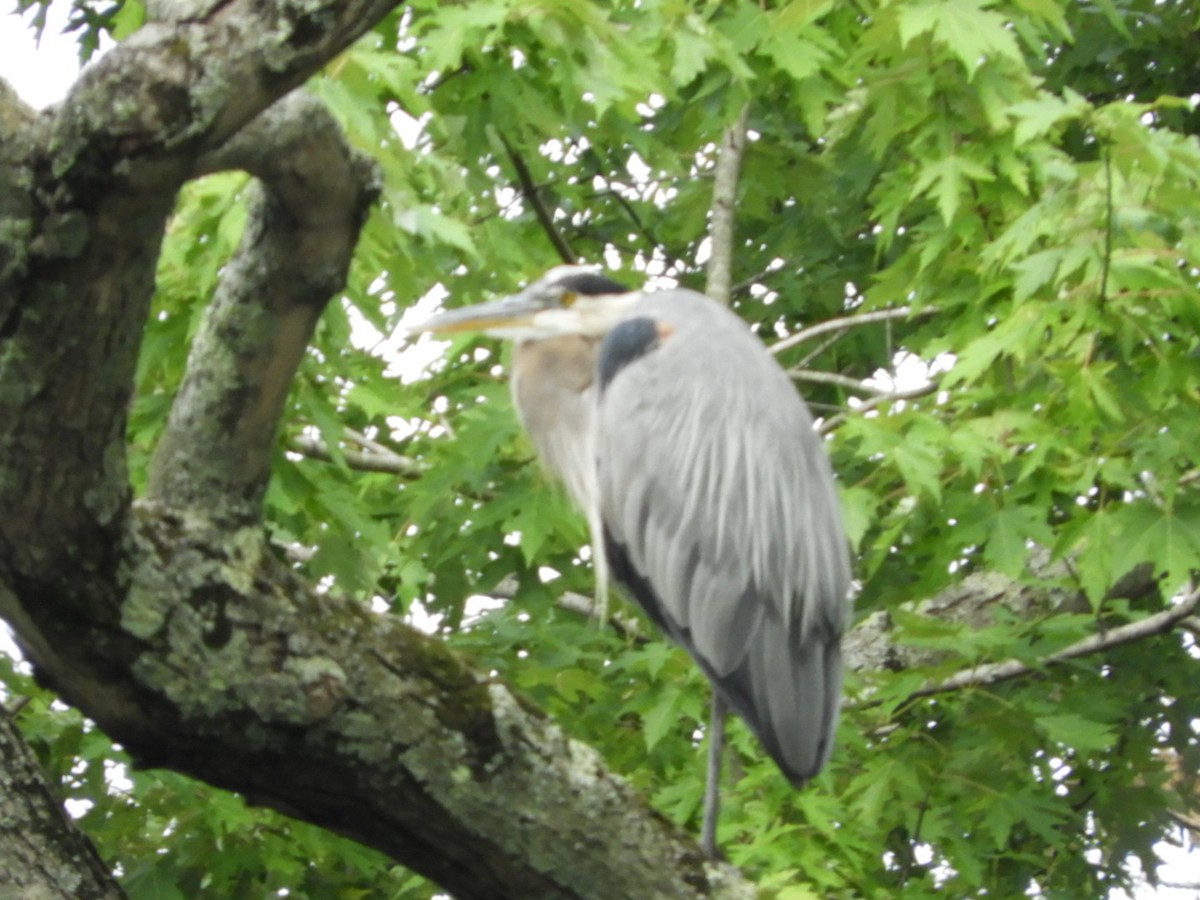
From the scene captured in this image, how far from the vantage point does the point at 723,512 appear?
323 centimetres

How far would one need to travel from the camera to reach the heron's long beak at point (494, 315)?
11.2 feet

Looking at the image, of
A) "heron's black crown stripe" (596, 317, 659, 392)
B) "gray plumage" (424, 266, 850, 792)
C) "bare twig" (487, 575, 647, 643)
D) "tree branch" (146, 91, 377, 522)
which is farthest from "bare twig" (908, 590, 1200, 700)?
"tree branch" (146, 91, 377, 522)

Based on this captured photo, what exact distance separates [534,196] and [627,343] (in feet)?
3.20

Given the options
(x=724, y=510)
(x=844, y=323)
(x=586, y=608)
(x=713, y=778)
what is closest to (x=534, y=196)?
(x=844, y=323)

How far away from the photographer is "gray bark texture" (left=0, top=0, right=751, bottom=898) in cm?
173

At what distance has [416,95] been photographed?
10.2 feet

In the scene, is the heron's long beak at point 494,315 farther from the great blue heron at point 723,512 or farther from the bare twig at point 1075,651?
the bare twig at point 1075,651

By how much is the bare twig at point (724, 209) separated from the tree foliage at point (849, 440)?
174 millimetres

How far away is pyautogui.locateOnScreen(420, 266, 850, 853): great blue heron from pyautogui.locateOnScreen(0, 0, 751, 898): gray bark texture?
77 centimetres

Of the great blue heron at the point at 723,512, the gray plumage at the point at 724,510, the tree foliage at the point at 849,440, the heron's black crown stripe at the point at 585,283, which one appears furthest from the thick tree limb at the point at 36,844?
the heron's black crown stripe at the point at 585,283

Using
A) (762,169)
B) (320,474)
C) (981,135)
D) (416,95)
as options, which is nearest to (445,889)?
(320,474)

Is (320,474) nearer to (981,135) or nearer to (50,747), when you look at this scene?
(50,747)

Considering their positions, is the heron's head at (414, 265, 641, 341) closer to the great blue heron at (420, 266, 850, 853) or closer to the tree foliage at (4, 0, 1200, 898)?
the great blue heron at (420, 266, 850, 853)

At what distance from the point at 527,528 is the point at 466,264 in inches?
35.3
